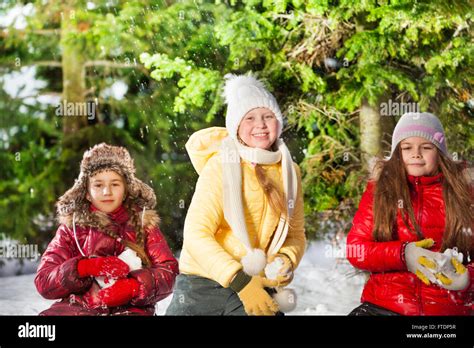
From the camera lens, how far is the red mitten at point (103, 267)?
14.7 feet

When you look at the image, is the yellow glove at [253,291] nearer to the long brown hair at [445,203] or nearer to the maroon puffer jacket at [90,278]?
the maroon puffer jacket at [90,278]

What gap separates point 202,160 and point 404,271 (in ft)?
3.93

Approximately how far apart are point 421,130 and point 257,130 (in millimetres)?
901

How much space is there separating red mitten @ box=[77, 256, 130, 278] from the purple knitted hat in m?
1.58

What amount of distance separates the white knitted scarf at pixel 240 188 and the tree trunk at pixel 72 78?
0.92m

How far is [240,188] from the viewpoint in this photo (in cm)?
446

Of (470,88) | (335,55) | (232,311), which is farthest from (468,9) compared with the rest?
(232,311)

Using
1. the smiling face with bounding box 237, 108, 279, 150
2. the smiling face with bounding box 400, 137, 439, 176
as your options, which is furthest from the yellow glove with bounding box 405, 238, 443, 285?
the smiling face with bounding box 237, 108, 279, 150

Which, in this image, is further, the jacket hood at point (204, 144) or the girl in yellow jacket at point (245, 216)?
the jacket hood at point (204, 144)

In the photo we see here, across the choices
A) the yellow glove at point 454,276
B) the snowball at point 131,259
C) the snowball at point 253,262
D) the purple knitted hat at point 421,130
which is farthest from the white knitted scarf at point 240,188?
the yellow glove at point 454,276

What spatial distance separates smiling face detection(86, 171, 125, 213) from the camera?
4.61m

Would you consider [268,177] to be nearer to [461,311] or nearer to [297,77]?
[297,77]

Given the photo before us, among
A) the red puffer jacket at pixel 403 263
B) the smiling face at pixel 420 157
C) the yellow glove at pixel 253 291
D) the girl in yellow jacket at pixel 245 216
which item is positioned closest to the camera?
the yellow glove at pixel 253 291

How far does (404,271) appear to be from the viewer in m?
4.52
